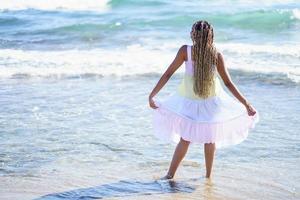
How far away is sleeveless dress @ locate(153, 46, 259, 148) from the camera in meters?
5.97

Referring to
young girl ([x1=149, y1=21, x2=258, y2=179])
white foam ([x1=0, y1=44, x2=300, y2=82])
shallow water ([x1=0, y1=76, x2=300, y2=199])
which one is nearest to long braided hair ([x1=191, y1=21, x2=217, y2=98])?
young girl ([x1=149, y1=21, x2=258, y2=179])

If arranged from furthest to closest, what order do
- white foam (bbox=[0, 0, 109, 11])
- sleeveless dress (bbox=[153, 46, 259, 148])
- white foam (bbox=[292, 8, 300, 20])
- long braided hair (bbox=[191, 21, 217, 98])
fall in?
white foam (bbox=[0, 0, 109, 11])
white foam (bbox=[292, 8, 300, 20])
sleeveless dress (bbox=[153, 46, 259, 148])
long braided hair (bbox=[191, 21, 217, 98])

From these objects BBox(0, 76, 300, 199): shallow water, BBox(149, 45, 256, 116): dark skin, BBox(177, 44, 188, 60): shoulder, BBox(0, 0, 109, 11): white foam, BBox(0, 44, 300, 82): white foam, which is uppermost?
BBox(0, 0, 109, 11): white foam

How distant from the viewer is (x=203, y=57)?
590 cm

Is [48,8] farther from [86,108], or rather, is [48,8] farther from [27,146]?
[27,146]

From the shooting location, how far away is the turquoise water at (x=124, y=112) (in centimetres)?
615

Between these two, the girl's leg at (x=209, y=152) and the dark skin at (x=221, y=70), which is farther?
the girl's leg at (x=209, y=152)

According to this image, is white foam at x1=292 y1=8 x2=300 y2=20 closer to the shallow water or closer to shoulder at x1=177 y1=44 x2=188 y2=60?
the shallow water

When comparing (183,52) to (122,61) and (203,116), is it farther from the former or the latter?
(122,61)

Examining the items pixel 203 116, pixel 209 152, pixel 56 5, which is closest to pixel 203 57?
pixel 203 116

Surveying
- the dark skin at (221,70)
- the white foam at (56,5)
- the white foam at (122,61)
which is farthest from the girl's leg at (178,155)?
the white foam at (56,5)

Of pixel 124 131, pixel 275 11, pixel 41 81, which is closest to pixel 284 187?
pixel 124 131

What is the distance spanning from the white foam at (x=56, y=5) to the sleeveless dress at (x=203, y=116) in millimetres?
20676

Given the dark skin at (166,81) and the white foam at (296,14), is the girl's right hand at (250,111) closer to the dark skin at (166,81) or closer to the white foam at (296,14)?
the dark skin at (166,81)
